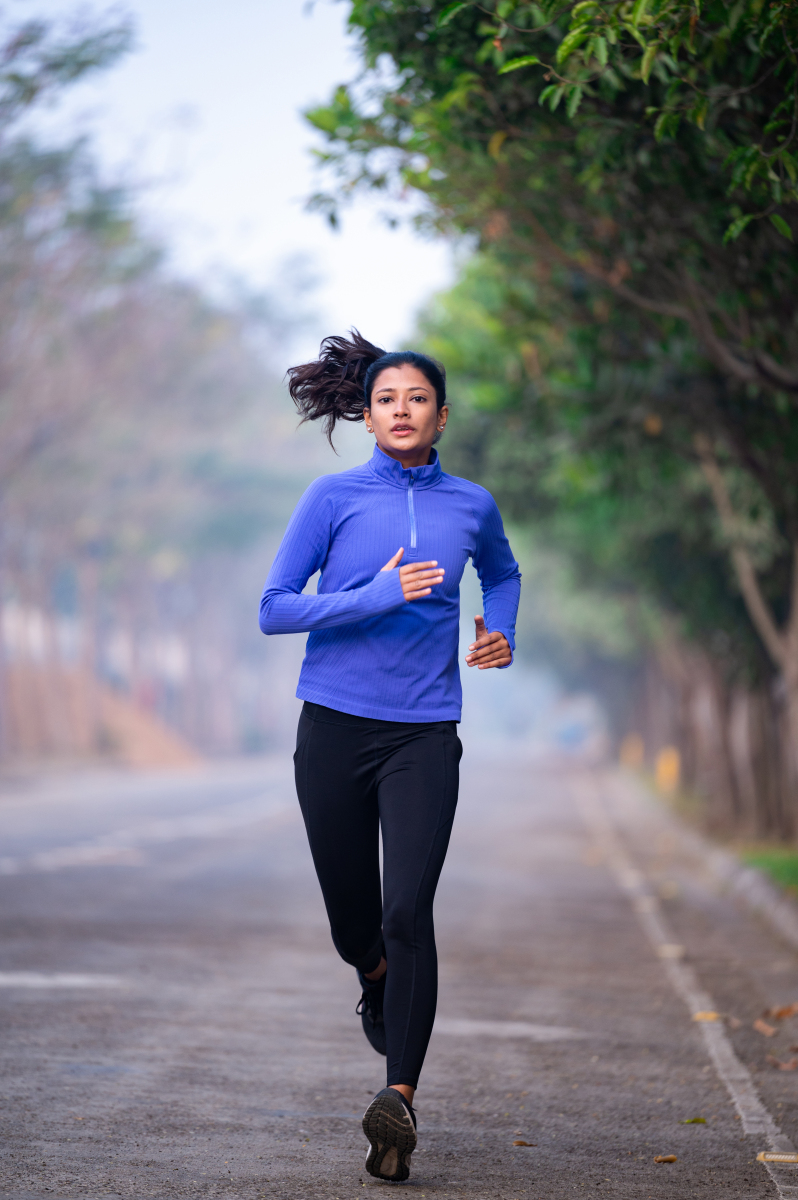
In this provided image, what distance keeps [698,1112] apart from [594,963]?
425 cm

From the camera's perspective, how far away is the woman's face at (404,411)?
15.0ft

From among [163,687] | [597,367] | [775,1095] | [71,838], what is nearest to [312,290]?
[163,687]

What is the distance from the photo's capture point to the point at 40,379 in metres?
35.5

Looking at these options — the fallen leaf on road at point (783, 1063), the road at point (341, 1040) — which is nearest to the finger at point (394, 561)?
the road at point (341, 1040)

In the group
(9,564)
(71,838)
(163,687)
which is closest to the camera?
(71,838)

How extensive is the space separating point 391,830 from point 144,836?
15.6 metres

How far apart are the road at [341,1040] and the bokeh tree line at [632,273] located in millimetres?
3395

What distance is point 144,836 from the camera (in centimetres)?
1948

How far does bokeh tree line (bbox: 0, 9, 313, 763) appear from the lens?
107 ft

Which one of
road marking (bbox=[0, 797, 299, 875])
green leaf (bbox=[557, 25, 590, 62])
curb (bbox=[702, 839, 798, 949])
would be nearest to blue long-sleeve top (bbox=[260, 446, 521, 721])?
green leaf (bbox=[557, 25, 590, 62])

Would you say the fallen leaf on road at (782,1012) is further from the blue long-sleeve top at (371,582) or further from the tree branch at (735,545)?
the tree branch at (735,545)

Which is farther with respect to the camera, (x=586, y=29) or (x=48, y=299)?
(x=48, y=299)

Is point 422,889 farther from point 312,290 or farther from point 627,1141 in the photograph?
point 312,290

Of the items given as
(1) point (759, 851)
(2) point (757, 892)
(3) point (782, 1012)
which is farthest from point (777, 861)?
(3) point (782, 1012)
